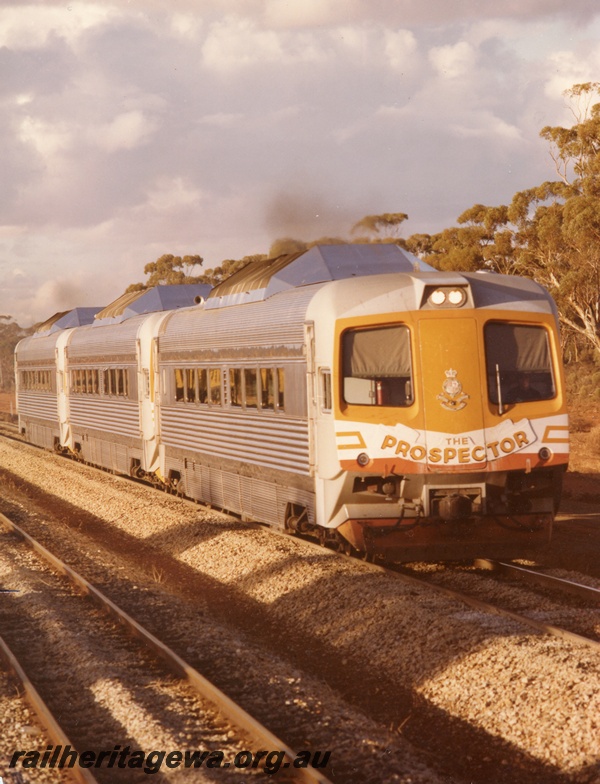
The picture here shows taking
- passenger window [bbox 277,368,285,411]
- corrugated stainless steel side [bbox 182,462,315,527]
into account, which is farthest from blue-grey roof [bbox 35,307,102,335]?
passenger window [bbox 277,368,285,411]

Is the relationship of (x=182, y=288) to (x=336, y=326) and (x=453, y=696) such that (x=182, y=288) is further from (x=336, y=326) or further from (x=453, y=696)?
(x=453, y=696)

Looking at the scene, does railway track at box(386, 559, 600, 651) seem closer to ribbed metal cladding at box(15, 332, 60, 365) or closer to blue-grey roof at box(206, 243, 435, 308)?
blue-grey roof at box(206, 243, 435, 308)

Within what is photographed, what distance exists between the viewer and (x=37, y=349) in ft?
99.0

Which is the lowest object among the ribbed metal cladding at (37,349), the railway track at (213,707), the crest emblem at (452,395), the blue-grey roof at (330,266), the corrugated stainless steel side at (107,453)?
the railway track at (213,707)

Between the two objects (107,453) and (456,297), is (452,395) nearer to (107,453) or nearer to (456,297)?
(456,297)

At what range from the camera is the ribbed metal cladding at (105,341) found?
2034cm

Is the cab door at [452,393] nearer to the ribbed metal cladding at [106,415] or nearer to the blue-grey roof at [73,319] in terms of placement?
the ribbed metal cladding at [106,415]

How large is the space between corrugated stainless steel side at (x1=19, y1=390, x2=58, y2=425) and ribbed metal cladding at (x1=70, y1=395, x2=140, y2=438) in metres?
2.27

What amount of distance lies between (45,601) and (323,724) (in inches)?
202

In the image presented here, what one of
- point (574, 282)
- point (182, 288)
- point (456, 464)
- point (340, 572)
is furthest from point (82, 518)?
point (574, 282)

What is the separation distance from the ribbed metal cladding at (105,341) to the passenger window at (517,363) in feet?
33.6

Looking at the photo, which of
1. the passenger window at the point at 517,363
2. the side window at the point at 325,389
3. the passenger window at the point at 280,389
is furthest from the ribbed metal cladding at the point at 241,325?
the passenger window at the point at 517,363

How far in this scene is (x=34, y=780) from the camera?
250 inches

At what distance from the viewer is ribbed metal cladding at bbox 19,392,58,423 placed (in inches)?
1120
